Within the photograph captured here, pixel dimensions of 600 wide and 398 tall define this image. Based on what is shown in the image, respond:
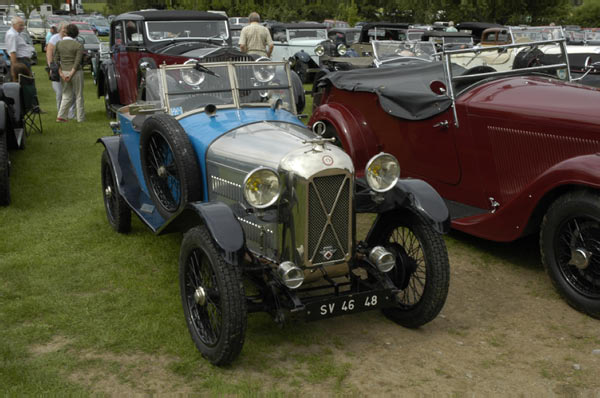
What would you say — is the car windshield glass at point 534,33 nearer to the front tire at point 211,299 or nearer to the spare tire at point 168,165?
the spare tire at point 168,165

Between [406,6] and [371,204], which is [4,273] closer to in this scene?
[371,204]

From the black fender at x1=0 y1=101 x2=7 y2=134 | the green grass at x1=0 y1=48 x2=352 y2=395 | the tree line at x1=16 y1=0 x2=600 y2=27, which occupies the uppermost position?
the tree line at x1=16 y1=0 x2=600 y2=27

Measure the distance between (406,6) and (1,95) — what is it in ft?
124

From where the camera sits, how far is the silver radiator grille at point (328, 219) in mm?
3430

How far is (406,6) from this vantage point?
42.0 meters

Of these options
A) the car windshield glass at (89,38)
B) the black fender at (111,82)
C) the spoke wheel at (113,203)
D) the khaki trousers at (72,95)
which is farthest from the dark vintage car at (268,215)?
the car windshield glass at (89,38)

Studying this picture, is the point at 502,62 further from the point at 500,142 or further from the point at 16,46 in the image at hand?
the point at 16,46

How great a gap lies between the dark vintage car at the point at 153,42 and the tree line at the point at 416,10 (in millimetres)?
30505

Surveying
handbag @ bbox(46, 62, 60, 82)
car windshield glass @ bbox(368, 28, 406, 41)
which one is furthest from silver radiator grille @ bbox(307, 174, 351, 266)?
car windshield glass @ bbox(368, 28, 406, 41)

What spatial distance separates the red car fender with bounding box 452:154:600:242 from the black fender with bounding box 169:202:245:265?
2.25m

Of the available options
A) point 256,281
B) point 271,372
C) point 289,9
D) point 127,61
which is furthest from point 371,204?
point 289,9

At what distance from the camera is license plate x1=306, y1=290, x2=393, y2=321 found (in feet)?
11.0

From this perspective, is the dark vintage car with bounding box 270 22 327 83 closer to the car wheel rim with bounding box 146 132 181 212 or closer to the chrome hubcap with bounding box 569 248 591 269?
the car wheel rim with bounding box 146 132 181 212

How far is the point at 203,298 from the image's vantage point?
3488 mm
